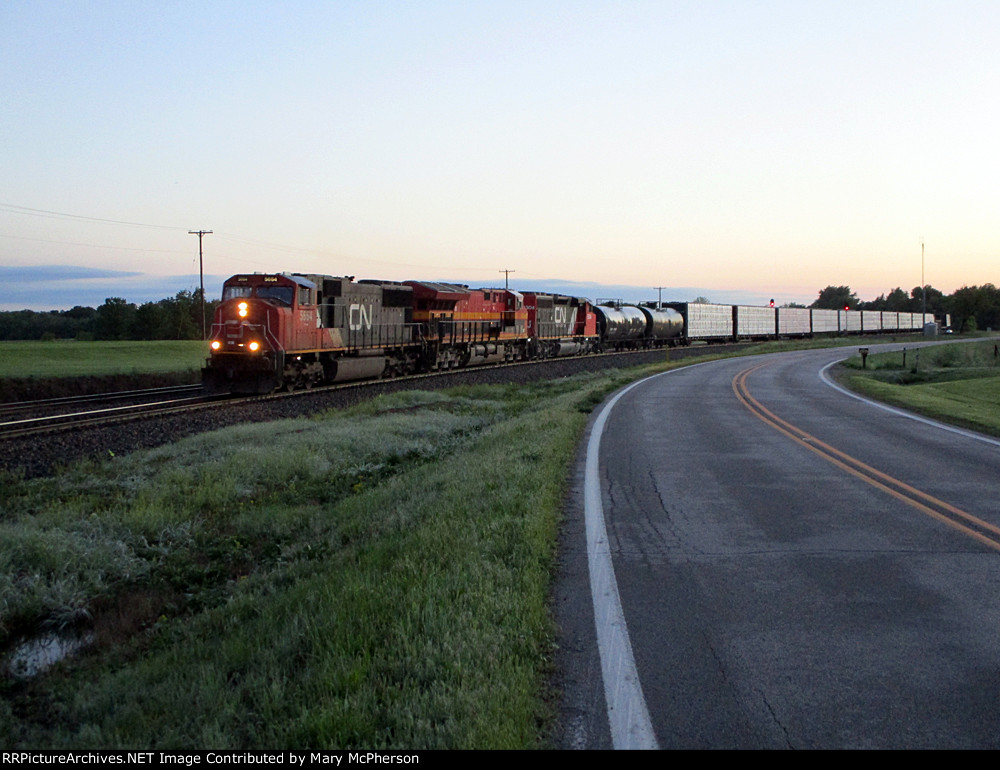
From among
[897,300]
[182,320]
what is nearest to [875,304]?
[897,300]

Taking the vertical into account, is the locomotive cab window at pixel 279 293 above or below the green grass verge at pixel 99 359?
above

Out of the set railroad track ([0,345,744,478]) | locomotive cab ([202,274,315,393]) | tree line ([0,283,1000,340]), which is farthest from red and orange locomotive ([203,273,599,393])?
tree line ([0,283,1000,340])

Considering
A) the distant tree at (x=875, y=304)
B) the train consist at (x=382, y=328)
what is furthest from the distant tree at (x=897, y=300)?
the train consist at (x=382, y=328)

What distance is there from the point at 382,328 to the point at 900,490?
2481 cm

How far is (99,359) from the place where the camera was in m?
46.9

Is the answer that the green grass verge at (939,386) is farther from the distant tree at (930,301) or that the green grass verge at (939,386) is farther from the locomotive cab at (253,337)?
the distant tree at (930,301)

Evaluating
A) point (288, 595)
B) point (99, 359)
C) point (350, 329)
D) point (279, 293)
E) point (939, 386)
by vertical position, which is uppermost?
point (279, 293)

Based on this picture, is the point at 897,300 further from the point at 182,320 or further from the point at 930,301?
the point at 182,320

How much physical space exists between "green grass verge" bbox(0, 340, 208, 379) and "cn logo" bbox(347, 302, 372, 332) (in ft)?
41.4

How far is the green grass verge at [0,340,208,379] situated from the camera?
37500 millimetres

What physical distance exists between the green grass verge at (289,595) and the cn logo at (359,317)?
1498 cm

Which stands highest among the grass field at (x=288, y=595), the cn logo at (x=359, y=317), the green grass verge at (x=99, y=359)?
the cn logo at (x=359, y=317)

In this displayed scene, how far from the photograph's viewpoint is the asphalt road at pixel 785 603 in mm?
4398
